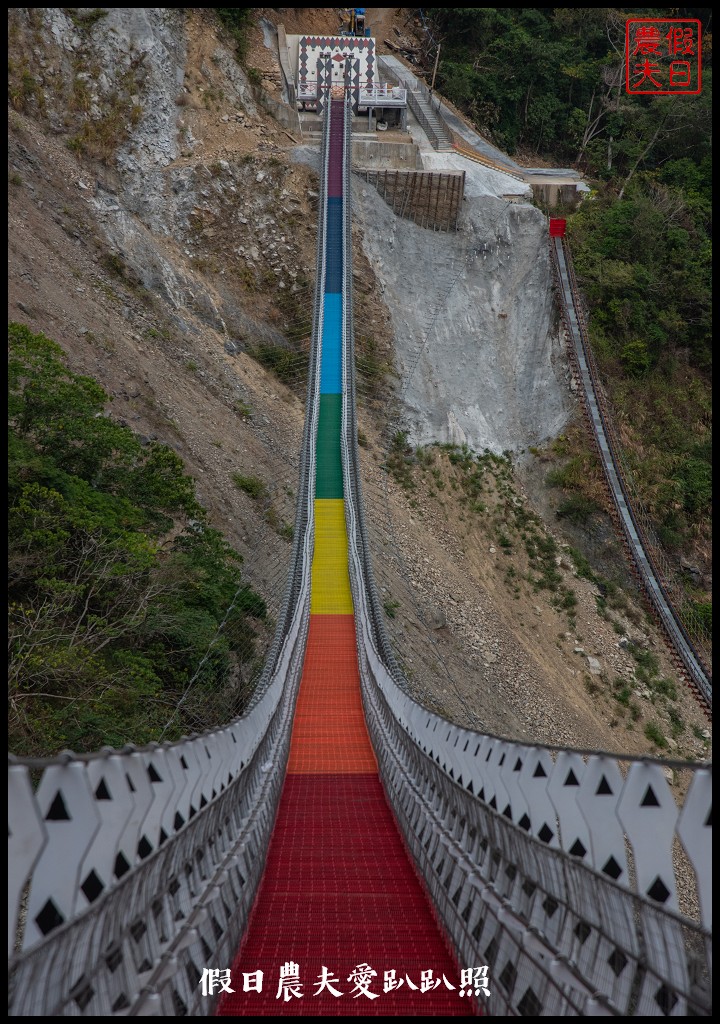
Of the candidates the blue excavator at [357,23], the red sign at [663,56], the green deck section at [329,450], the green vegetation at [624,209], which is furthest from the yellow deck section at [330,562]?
the red sign at [663,56]

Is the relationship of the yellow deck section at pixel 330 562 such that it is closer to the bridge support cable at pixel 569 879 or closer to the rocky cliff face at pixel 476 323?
the rocky cliff face at pixel 476 323

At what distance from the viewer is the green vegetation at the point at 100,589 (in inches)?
348

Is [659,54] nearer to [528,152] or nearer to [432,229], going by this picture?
[528,152]

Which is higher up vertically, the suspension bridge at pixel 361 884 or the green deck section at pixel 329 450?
the suspension bridge at pixel 361 884

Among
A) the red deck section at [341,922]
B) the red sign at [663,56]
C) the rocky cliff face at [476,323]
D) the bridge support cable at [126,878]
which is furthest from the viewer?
the red sign at [663,56]

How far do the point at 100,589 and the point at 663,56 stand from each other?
36231 millimetres

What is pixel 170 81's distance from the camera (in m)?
24.7

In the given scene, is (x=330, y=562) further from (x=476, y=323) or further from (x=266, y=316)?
(x=476, y=323)

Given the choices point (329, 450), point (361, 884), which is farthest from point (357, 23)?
point (361, 884)

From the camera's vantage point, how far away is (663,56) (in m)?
36.1

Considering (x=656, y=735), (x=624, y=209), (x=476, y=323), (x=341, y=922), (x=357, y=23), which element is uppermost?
(x=357, y=23)

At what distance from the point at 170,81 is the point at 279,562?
52.0 ft

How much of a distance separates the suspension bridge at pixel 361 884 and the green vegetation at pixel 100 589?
102 inches

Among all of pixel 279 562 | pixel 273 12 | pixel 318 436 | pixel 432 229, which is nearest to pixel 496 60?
pixel 273 12
